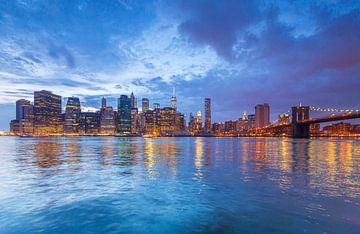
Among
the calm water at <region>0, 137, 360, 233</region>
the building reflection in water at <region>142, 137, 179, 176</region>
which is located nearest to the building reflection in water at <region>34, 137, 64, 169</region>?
the calm water at <region>0, 137, 360, 233</region>

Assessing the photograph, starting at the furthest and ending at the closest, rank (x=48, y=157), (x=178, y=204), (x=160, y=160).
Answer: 1. (x=48, y=157)
2. (x=160, y=160)
3. (x=178, y=204)

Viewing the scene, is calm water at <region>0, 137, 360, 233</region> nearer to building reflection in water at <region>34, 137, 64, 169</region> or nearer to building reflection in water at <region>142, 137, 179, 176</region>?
building reflection in water at <region>142, 137, 179, 176</region>

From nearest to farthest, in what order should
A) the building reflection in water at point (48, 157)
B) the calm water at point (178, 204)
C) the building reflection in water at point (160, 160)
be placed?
the calm water at point (178, 204) → the building reflection in water at point (160, 160) → the building reflection in water at point (48, 157)

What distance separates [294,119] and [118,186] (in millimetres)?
139821

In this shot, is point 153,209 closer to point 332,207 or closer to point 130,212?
point 130,212

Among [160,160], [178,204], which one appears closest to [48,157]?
[160,160]

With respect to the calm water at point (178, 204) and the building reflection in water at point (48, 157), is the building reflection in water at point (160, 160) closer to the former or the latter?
the calm water at point (178, 204)

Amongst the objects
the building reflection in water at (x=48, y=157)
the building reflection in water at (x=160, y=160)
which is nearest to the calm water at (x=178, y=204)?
the building reflection in water at (x=160, y=160)

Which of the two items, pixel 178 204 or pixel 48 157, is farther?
pixel 48 157

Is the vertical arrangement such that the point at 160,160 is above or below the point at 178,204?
below

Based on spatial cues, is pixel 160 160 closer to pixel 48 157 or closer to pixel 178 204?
pixel 48 157

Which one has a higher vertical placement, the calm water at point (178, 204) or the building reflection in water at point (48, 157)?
the calm water at point (178, 204)

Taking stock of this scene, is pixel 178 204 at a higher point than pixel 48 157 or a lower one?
higher

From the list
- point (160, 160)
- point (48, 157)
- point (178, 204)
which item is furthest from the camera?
point (48, 157)
